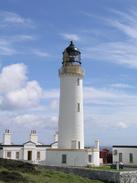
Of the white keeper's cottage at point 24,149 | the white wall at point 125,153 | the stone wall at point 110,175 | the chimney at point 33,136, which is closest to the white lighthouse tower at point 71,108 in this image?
the stone wall at point 110,175

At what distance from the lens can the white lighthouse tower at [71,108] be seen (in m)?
41.8

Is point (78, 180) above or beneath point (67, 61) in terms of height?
beneath

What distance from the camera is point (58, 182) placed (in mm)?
28969

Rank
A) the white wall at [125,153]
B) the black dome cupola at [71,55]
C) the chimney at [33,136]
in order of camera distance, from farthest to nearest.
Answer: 1. the chimney at [33,136]
2. the white wall at [125,153]
3. the black dome cupola at [71,55]

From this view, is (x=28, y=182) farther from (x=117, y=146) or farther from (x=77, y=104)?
(x=117, y=146)

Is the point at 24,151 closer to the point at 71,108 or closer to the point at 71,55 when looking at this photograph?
the point at 71,108

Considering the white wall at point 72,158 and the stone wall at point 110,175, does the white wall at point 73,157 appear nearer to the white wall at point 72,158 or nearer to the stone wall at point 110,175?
the white wall at point 72,158

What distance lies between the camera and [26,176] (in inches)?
1105

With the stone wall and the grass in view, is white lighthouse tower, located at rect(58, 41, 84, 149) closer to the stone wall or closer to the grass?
the stone wall

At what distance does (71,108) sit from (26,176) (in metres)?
14.9

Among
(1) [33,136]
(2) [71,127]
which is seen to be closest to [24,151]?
(1) [33,136]

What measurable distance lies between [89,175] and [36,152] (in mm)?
14951

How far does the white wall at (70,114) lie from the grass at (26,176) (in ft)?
30.8

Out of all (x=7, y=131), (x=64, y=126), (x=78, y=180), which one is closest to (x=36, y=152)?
(x=7, y=131)
